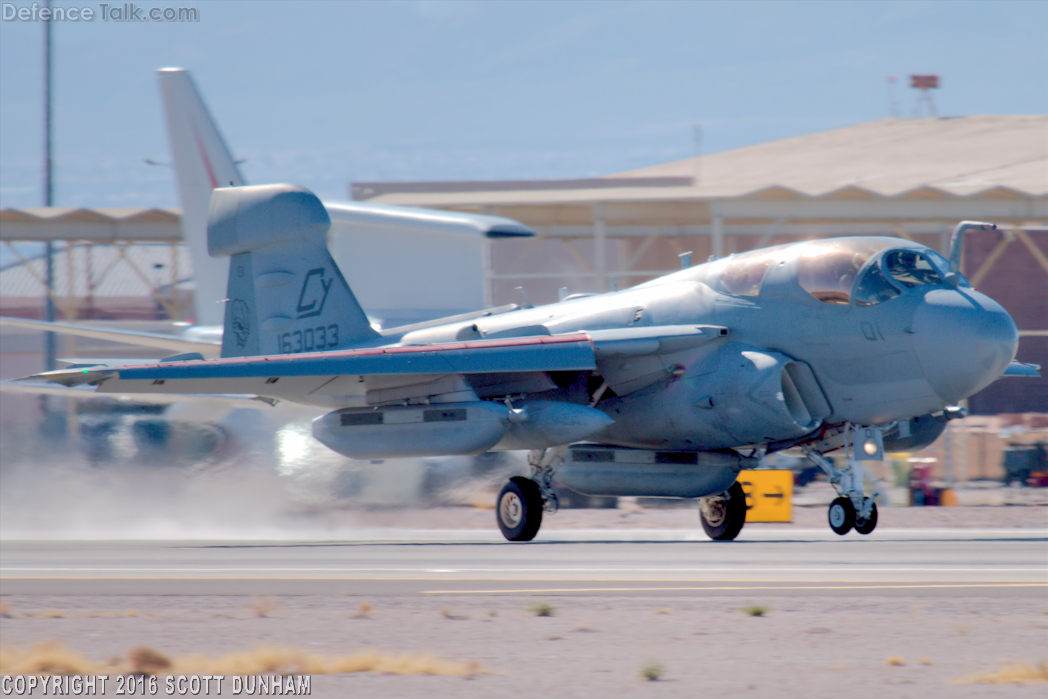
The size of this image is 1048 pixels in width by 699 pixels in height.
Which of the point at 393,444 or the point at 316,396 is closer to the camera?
the point at 393,444

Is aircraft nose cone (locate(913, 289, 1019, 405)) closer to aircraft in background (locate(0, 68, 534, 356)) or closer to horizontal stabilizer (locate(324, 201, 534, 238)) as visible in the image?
aircraft in background (locate(0, 68, 534, 356))

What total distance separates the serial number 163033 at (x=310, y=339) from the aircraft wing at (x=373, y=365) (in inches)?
97.4

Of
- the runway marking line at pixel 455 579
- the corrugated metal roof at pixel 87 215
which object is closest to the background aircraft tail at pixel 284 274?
the runway marking line at pixel 455 579

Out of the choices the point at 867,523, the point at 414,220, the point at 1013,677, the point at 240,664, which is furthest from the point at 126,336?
the point at 1013,677

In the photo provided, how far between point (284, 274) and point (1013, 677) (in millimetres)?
14327

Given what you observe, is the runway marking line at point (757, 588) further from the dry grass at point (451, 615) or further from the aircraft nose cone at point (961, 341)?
the aircraft nose cone at point (961, 341)

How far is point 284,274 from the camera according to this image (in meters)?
19.4

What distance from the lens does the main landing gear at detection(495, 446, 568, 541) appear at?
1662 centimetres

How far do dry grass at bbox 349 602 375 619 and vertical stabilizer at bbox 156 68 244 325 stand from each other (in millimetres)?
18233

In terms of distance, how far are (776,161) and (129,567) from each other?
176ft

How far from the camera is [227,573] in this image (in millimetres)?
12656

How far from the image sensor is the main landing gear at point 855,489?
1487 cm

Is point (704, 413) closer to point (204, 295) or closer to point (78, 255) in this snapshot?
point (204, 295)

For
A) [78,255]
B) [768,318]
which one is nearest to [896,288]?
[768,318]
